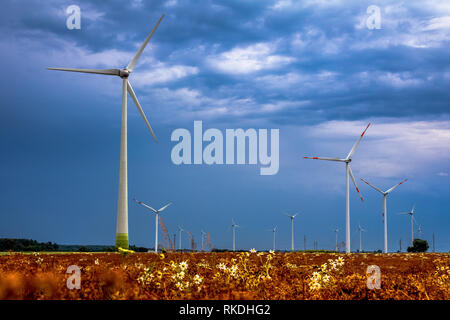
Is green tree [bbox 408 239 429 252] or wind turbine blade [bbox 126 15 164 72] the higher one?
wind turbine blade [bbox 126 15 164 72]

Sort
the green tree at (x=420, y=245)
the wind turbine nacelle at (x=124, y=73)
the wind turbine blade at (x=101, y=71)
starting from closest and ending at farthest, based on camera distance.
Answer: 1. the wind turbine blade at (x=101, y=71)
2. the wind turbine nacelle at (x=124, y=73)
3. the green tree at (x=420, y=245)

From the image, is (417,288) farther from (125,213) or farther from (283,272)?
(125,213)

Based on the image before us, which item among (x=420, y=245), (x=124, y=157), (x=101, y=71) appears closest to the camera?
(x=124, y=157)

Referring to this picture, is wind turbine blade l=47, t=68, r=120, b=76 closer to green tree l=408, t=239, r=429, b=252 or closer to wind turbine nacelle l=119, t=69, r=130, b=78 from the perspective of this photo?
wind turbine nacelle l=119, t=69, r=130, b=78

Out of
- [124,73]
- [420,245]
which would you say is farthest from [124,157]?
[420,245]

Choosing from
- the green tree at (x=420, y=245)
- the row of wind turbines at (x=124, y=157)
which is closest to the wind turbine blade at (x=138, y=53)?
the row of wind turbines at (x=124, y=157)

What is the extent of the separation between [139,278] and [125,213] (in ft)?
127

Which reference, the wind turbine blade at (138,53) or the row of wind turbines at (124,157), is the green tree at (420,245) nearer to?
the row of wind turbines at (124,157)

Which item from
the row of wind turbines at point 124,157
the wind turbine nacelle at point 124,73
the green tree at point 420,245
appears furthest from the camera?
the green tree at point 420,245

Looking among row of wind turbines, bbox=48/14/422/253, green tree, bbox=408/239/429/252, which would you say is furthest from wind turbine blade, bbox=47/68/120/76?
green tree, bbox=408/239/429/252

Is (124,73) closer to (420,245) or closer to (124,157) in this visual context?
(124,157)

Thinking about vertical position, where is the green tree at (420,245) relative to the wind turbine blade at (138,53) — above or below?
below

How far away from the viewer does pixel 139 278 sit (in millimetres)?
8812
